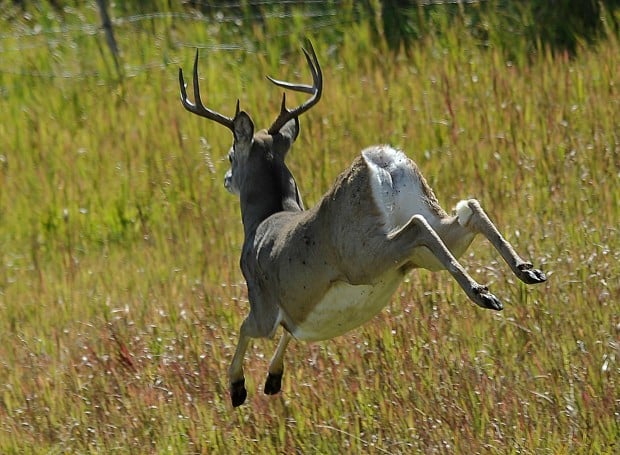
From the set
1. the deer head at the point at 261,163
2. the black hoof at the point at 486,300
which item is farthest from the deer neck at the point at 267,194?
the black hoof at the point at 486,300

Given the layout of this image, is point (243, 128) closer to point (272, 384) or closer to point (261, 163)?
point (261, 163)

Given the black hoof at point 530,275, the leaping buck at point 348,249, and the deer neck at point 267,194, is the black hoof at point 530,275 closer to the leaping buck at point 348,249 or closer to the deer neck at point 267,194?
the leaping buck at point 348,249

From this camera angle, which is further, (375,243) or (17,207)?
(17,207)

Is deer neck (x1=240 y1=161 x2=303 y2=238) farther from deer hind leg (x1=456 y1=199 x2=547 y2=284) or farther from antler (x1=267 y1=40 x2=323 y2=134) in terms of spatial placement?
deer hind leg (x1=456 y1=199 x2=547 y2=284)

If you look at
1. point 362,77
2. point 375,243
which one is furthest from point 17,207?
point 375,243

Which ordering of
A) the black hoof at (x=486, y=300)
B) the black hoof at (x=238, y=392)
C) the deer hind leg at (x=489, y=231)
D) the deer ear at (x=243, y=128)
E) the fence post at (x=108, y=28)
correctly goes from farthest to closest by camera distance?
the fence post at (x=108, y=28), the deer ear at (x=243, y=128), the black hoof at (x=238, y=392), the deer hind leg at (x=489, y=231), the black hoof at (x=486, y=300)


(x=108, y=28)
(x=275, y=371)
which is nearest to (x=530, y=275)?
(x=275, y=371)

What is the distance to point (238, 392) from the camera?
25.3ft

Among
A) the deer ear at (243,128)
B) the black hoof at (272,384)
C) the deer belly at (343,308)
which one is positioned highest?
the deer ear at (243,128)

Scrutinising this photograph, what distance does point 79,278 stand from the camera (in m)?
10.4

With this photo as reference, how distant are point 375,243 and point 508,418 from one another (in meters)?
1.09

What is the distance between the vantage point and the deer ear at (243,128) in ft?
26.3

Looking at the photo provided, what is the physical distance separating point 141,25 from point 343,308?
793 centimetres

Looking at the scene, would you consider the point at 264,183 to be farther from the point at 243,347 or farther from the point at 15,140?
the point at 15,140
